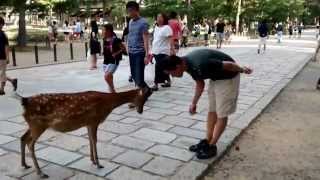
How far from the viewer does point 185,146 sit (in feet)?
18.4

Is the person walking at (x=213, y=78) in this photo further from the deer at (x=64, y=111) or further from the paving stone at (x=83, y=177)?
the paving stone at (x=83, y=177)

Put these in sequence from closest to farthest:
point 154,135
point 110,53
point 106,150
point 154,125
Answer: point 106,150, point 154,135, point 154,125, point 110,53

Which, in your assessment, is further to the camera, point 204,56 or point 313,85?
point 313,85

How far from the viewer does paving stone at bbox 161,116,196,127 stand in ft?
22.0

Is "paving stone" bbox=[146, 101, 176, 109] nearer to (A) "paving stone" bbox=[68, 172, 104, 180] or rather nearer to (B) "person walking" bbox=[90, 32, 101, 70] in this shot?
(A) "paving stone" bbox=[68, 172, 104, 180]

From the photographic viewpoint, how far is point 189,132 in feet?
20.5

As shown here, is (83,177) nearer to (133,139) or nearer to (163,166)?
(163,166)

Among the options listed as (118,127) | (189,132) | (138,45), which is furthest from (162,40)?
(189,132)

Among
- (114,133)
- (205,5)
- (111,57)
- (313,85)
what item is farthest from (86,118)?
(205,5)

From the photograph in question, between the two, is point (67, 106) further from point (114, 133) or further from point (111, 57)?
point (111, 57)

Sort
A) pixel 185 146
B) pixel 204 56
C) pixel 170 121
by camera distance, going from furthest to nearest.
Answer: pixel 170 121 < pixel 185 146 < pixel 204 56

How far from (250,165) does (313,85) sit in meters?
6.85

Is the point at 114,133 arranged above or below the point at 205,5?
below

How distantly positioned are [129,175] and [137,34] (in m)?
3.60
